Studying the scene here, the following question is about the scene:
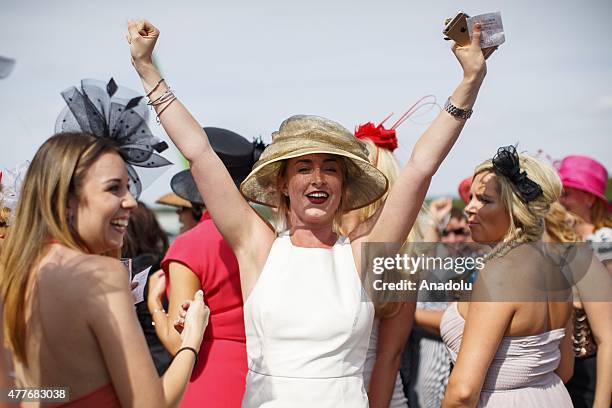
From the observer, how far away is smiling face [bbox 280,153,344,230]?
2598 millimetres

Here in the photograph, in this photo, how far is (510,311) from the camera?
2.74 m

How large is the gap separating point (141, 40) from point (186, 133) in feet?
1.21

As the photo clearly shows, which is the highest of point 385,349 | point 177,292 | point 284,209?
point 284,209

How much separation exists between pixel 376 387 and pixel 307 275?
71 centimetres

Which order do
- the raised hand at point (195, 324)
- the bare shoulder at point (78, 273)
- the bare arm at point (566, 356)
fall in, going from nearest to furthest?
the bare shoulder at point (78, 273) → the raised hand at point (195, 324) → the bare arm at point (566, 356)

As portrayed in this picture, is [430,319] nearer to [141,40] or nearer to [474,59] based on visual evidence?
[474,59]

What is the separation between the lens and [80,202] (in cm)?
193

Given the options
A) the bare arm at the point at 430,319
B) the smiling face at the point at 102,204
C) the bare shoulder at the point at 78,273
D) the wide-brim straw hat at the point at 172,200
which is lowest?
the bare shoulder at the point at 78,273

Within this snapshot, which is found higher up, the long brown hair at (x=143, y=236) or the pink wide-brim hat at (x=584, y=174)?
the pink wide-brim hat at (x=584, y=174)

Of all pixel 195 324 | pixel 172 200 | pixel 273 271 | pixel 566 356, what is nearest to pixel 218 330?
pixel 273 271

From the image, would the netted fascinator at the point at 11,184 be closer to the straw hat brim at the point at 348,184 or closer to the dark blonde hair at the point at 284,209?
the straw hat brim at the point at 348,184

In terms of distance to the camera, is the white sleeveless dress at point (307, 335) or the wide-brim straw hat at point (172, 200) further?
the wide-brim straw hat at point (172, 200)

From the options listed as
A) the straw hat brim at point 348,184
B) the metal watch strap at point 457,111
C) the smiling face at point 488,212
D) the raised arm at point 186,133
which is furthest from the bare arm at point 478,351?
the raised arm at point 186,133

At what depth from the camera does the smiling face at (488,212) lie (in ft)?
9.86
